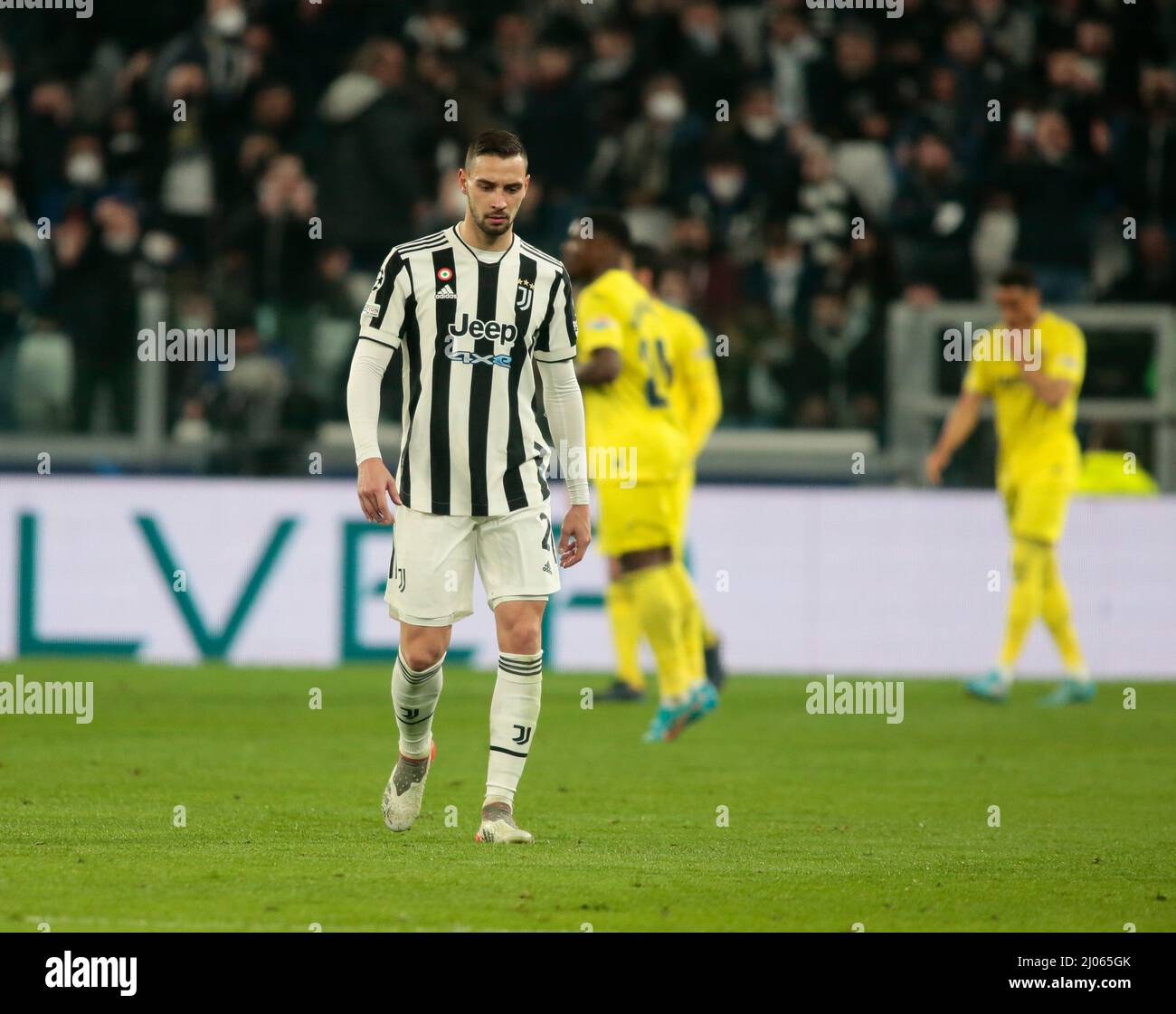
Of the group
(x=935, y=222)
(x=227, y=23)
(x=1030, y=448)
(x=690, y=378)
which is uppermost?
(x=227, y=23)

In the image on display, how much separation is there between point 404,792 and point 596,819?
872 millimetres

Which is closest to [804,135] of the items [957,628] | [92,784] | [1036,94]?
[1036,94]

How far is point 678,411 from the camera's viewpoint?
12.1m

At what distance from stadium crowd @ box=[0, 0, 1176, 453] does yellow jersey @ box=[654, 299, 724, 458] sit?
2.45 metres

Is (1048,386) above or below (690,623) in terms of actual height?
above

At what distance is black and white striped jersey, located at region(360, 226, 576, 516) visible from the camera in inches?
277

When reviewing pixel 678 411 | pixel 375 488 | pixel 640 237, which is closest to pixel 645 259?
pixel 678 411

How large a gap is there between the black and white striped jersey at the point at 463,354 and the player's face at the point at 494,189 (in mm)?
141

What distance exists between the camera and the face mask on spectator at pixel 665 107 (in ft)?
55.9

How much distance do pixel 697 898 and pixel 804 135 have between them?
11.5 meters

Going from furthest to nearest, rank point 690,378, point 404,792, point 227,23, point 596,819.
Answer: point 227,23 < point 690,378 < point 596,819 < point 404,792

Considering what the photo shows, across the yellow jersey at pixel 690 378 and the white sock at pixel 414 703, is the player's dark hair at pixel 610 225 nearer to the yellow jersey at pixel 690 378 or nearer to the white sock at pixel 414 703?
the yellow jersey at pixel 690 378

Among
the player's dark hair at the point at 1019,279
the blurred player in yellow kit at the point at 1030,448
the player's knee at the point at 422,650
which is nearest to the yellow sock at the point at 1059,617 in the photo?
the blurred player in yellow kit at the point at 1030,448

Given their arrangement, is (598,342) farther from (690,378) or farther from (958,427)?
(958,427)
